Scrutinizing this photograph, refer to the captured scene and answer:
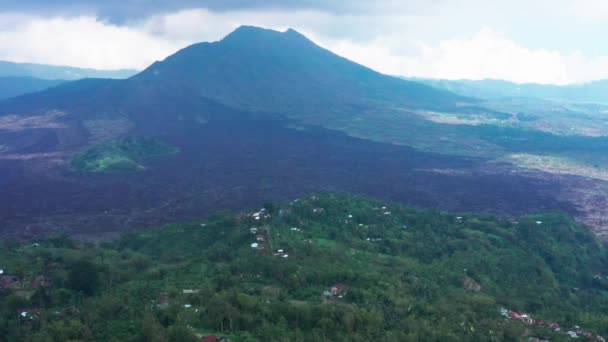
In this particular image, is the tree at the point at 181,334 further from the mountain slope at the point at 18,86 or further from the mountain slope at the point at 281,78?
the mountain slope at the point at 18,86

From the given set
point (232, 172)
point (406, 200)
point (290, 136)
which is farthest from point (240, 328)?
point (290, 136)

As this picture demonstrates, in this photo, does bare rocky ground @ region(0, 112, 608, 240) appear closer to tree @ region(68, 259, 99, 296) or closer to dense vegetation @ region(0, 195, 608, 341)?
dense vegetation @ region(0, 195, 608, 341)

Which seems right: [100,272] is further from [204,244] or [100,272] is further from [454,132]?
[454,132]

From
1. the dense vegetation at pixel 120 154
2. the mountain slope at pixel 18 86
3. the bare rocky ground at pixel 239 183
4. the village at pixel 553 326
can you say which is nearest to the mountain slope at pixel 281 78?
the bare rocky ground at pixel 239 183

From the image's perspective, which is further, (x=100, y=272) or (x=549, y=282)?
(x=549, y=282)

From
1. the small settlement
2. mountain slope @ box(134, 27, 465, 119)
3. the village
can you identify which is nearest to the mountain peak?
mountain slope @ box(134, 27, 465, 119)
